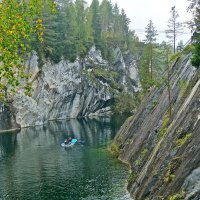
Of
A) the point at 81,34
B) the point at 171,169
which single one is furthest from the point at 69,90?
the point at 171,169

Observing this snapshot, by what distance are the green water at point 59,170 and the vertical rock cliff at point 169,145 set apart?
342 cm

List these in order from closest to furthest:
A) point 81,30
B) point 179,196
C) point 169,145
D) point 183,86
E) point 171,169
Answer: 1. point 179,196
2. point 171,169
3. point 169,145
4. point 183,86
5. point 81,30

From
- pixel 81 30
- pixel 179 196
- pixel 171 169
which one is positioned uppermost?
pixel 81 30

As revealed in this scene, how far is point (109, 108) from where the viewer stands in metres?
144

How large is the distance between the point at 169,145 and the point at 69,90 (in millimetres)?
98705

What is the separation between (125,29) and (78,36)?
36064 millimetres

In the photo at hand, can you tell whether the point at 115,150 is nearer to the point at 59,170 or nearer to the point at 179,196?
the point at 59,170

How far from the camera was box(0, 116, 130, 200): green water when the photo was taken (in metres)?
41.2

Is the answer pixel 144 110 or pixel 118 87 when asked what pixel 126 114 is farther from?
pixel 144 110

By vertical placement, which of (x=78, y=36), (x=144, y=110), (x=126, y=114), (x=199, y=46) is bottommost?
(x=126, y=114)

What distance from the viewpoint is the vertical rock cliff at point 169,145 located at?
24.0 m

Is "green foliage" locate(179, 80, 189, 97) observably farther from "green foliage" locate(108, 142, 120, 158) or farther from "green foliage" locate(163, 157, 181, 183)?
"green foliage" locate(108, 142, 120, 158)

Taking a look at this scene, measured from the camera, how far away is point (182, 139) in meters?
30.1

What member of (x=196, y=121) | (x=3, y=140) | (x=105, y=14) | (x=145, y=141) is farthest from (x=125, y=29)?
(x=196, y=121)
